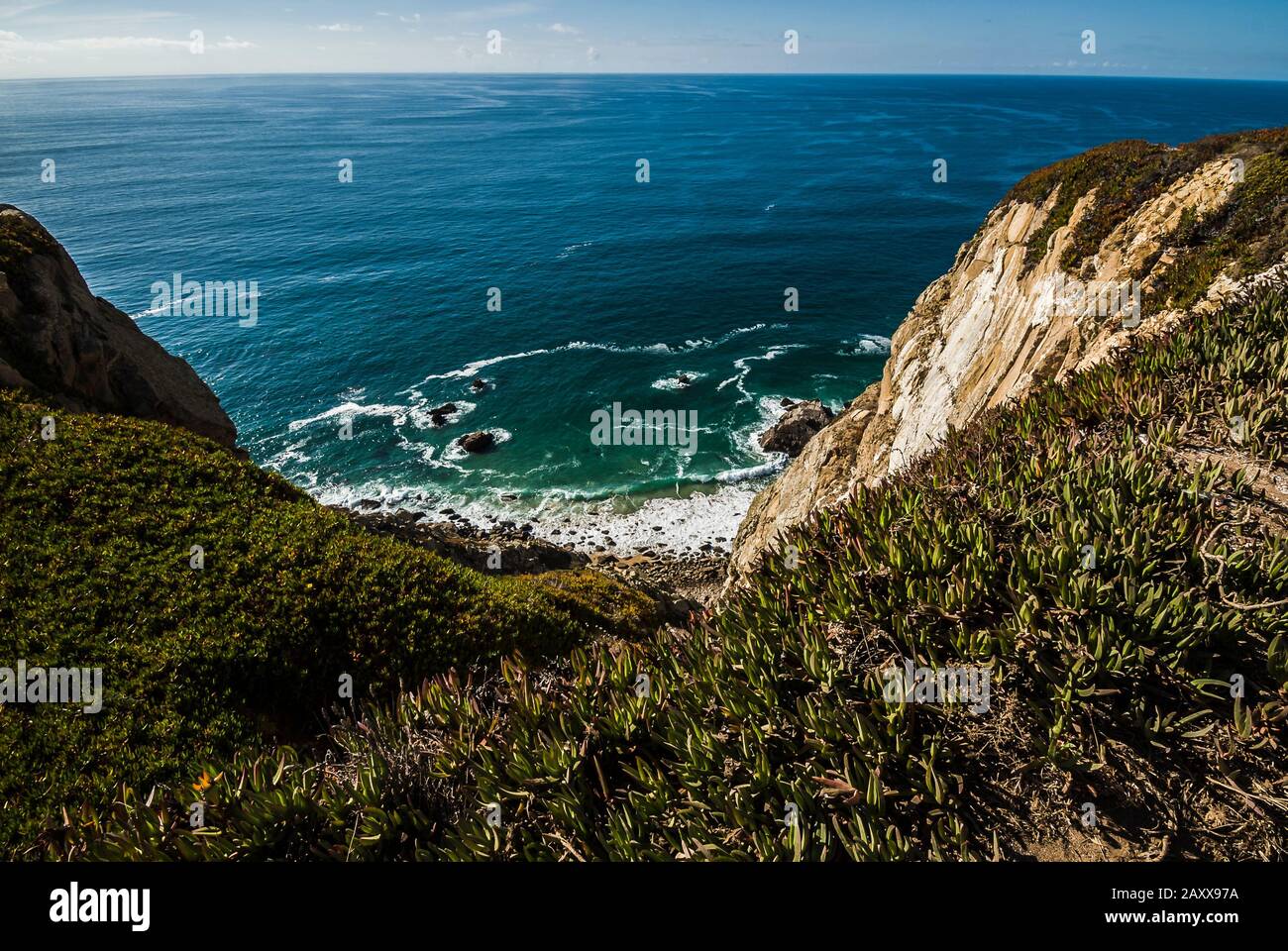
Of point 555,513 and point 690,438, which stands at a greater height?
point 690,438

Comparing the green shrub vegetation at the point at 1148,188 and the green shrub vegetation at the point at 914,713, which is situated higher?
the green shrub vegetation at the point at 1148,188

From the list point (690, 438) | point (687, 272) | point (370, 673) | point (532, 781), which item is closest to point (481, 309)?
point (687, 272)

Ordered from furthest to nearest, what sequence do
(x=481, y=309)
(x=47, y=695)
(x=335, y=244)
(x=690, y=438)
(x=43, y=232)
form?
(x=335, y=244) < (x=481, y=309) < (x=690, y=438) < (x=43, y=232) < (x=47, y=695)

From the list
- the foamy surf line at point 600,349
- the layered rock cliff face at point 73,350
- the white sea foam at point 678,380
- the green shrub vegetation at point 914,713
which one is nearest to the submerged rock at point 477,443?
the foamy surf line at point 600,349

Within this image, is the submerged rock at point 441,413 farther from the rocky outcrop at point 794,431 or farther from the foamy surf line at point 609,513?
the rocky outcrop at point 794,431

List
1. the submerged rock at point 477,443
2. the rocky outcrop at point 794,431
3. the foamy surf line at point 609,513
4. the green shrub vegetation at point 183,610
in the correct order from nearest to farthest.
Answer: the green shrub vegetation at point 183,610 < the foamy surf line at point 609,513 < the rocky outcrop at point 794,431 < the submerged rock at point 477,443

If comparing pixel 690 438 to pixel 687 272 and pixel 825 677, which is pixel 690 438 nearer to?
pixel 687 272

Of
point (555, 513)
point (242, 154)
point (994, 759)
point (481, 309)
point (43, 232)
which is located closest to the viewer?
point (994, 759)
